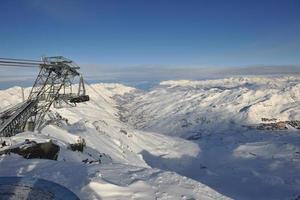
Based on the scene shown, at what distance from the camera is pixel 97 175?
1756cm

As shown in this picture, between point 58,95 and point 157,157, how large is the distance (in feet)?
465

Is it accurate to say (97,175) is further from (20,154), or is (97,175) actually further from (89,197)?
(20,154)

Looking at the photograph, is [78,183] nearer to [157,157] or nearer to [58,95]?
[58,95]

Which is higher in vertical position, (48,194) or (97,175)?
(48,194)

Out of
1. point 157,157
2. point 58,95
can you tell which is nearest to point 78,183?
point 58,95

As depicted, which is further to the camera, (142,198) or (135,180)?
(135,180)

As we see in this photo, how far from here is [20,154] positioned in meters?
22.4

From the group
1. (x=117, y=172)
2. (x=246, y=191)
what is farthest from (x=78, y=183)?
(x=246, y=191)

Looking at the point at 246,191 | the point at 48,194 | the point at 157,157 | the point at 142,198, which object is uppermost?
the point at 48,194

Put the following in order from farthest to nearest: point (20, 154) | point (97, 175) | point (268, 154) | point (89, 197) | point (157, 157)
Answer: point (157, 157) < point (268, 154) < point (20, 154) < point (97, 175) < point (89, 197)

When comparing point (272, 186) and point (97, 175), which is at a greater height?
point (97, 175)

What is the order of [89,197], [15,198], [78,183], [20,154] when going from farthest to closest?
[20,154], [78,183], [89,197], [15,198]

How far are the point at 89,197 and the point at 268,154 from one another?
153 metres

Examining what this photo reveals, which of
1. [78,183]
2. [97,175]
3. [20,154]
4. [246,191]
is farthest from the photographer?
[246,191]
